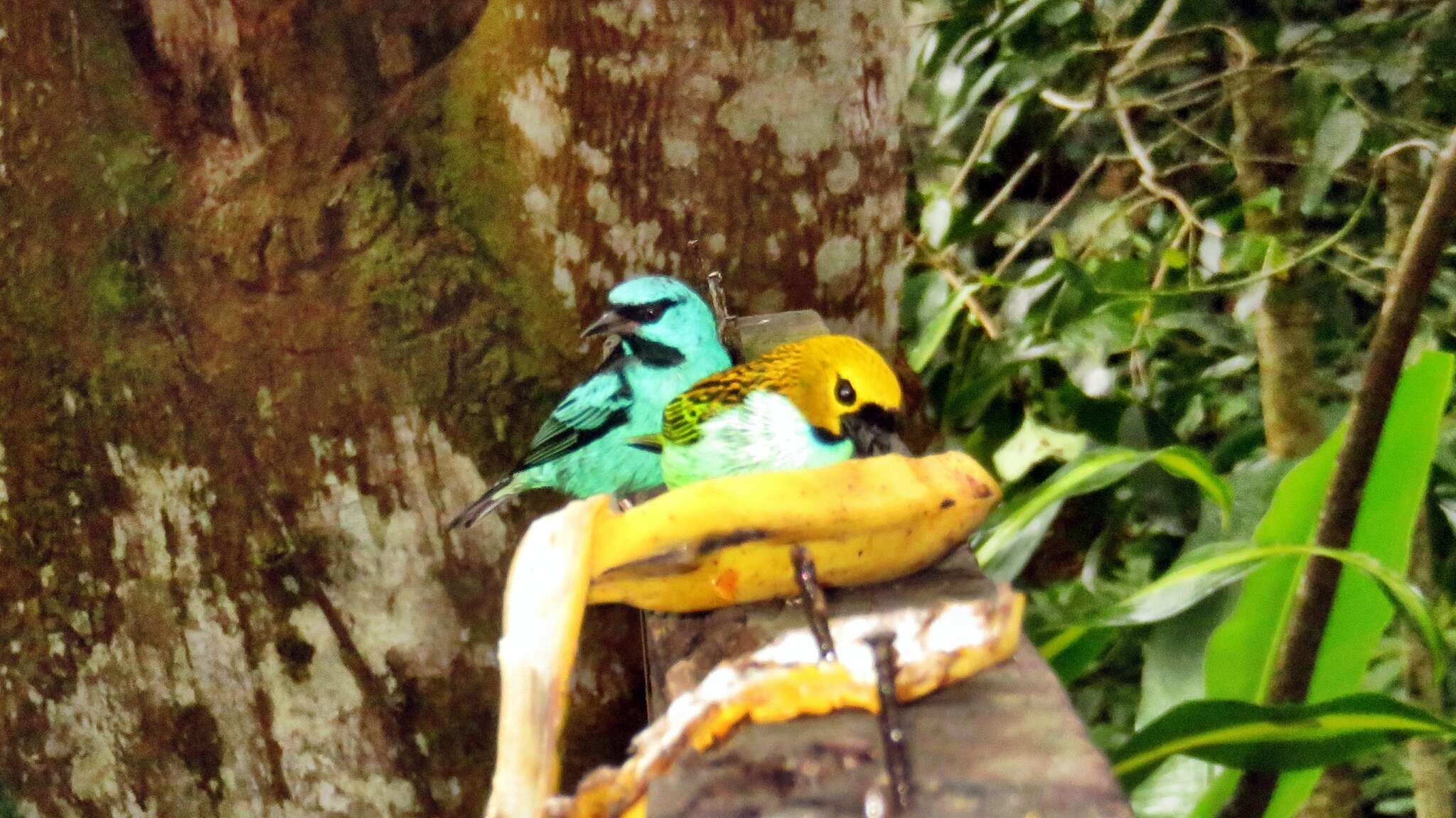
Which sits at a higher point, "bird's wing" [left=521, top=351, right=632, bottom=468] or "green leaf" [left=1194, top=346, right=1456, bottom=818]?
"bird's wing" [left=521, top=351, right=632, bottom=468]

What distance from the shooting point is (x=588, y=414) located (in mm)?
1155

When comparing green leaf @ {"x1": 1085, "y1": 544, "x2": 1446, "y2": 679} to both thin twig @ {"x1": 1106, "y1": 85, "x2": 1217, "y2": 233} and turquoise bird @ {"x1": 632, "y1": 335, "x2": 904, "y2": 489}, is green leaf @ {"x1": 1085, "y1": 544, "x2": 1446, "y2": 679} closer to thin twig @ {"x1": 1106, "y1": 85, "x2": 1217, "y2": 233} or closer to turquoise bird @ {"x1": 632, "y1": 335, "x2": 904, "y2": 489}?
turquoise bird @ {"x1": 632, "y1": 335, "x2": 904, "y2": 489}

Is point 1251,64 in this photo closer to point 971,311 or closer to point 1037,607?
point 971,311

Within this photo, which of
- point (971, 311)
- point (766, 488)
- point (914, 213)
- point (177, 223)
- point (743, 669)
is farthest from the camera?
point (914, 213)

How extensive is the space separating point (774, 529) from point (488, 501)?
1.69 feet

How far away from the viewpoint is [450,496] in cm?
131

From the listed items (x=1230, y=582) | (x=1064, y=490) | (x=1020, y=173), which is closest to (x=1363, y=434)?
(x=1230, y=582)

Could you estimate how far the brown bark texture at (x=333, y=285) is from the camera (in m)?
1.26

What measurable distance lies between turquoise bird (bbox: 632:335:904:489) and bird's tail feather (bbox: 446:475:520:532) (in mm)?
279

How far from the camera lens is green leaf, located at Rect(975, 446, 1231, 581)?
4.68 ft

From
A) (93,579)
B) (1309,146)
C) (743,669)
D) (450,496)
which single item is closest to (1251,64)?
(1309,146)

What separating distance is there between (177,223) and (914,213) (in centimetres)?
164

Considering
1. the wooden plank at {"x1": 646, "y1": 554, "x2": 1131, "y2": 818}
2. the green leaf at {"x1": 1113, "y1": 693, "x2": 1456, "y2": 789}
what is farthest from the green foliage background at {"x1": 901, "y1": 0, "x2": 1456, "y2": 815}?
the wooden plank at {"x1": 646, "y1": 554, "x2": 1131, "y2": 818}

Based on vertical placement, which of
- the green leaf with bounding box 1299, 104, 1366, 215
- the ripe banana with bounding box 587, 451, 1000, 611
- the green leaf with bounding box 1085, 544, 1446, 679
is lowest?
the green leaf with bounding box 1085, 544, 1446, 679
